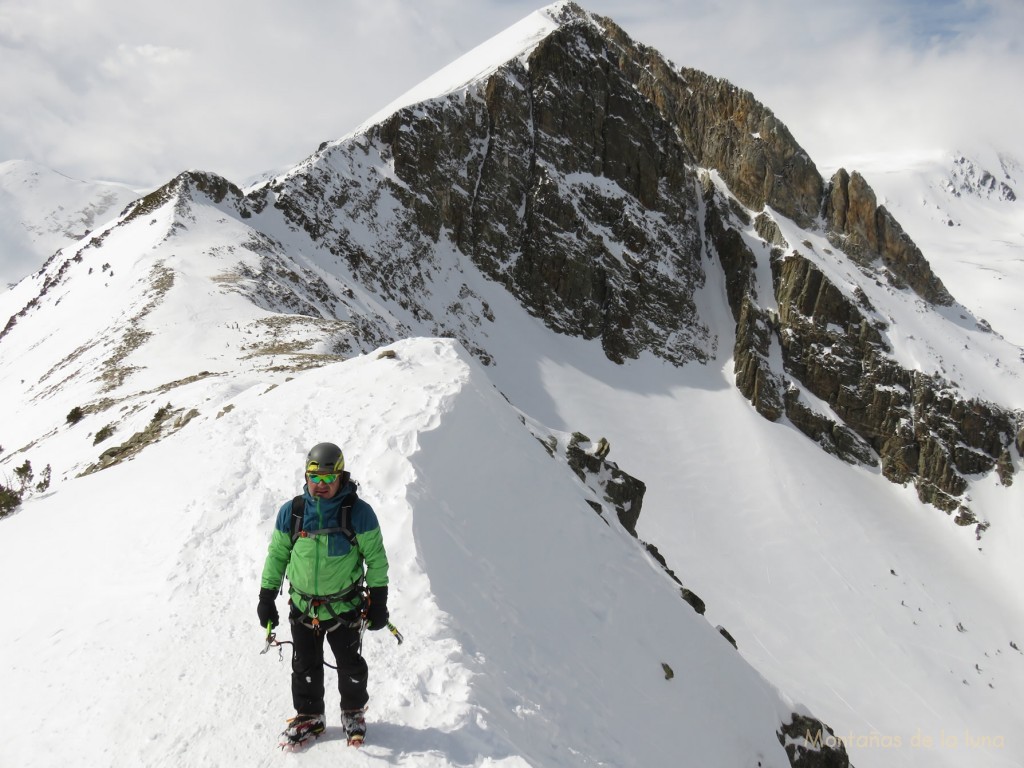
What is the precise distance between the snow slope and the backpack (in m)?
1.76

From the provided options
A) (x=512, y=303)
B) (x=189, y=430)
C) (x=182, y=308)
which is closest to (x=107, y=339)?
(x=182, y=308)

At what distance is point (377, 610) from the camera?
212 inches

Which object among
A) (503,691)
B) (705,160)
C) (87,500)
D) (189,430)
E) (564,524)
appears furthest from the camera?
(705,160)

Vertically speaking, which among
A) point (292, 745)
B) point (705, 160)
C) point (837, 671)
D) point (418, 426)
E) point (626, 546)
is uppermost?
point (705, 160)

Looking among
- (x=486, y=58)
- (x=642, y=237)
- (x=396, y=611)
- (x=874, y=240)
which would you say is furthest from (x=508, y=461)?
(x=874, y=240)

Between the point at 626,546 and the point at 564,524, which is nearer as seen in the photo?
the point at 564,524

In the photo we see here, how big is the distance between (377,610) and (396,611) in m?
1.68

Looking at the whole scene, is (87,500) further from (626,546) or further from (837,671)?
(837,671)

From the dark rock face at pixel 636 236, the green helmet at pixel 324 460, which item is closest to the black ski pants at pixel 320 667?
the green helmet at pixel 324 460

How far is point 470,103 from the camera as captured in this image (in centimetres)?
5994

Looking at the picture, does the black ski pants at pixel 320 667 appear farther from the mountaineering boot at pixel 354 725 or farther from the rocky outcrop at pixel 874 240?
the rocky outcrop at pixel 874 240

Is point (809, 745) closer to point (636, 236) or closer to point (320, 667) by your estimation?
point (320, 667)

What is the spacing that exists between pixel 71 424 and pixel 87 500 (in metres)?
12.7

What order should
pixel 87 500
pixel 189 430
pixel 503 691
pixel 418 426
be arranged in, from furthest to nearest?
1. pixel 189 430
2. pixel 87 500
3. pixel 418 426
4. pixel 503 691
